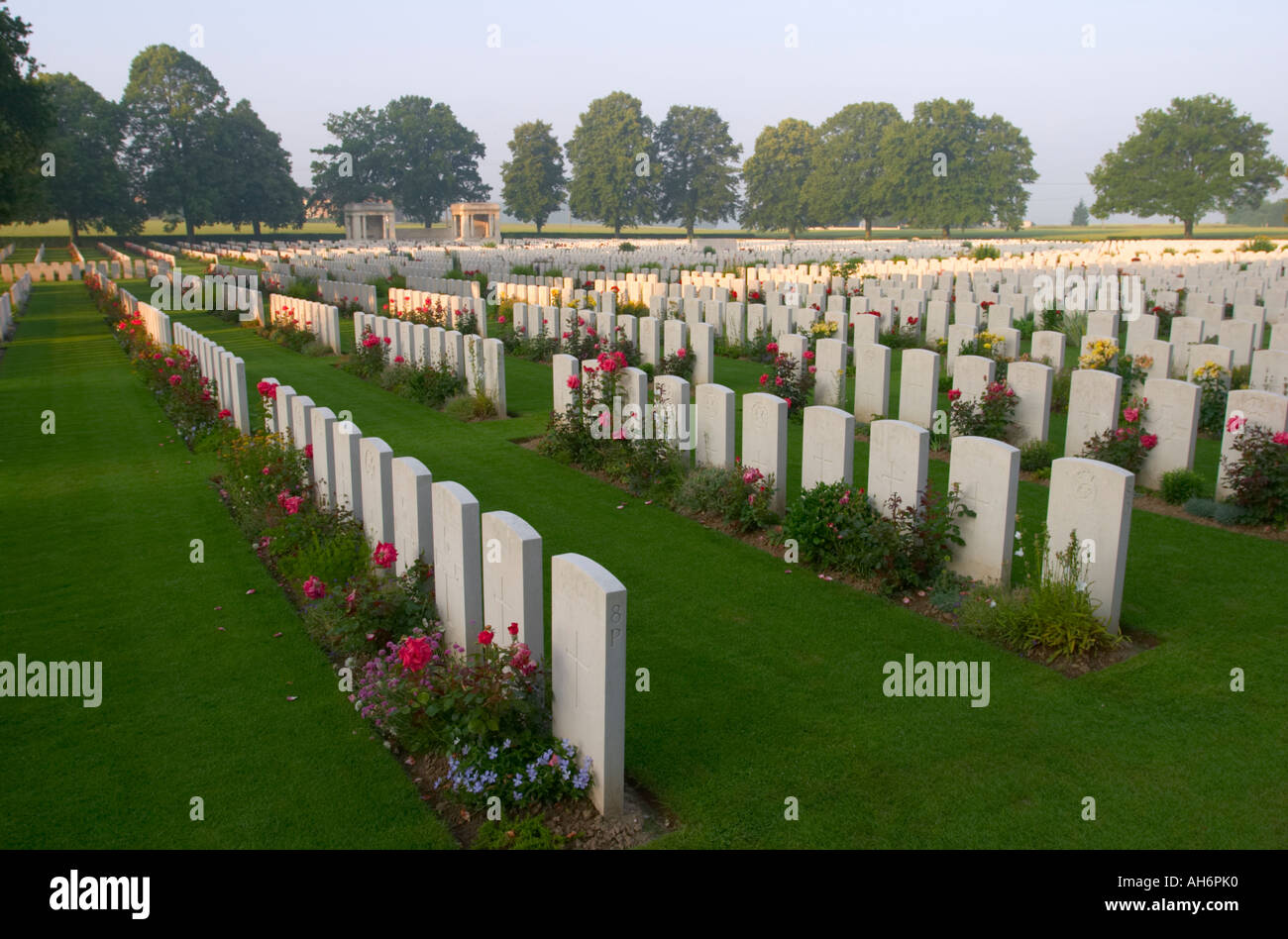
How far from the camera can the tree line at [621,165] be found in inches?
2800

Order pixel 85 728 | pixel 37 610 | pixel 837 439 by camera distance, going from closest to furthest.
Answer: pixel 85 728, pixel 37 610, pixel 837 439

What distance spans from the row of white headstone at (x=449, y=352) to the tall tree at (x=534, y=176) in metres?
82.0

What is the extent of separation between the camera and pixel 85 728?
4832 mm

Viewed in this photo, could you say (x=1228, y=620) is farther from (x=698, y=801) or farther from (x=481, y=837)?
(x=481, y=837)

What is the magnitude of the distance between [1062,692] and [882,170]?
3384 inches

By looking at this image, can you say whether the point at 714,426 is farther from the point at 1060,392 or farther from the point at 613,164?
the point at 613,164

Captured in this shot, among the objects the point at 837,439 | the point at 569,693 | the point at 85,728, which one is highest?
the point at 837,439

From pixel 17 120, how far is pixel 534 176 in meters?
70.9

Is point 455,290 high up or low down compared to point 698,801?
up

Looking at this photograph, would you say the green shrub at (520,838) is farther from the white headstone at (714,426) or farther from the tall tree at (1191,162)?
the tall tree at (1191,162)

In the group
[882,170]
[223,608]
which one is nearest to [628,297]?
[223,608]

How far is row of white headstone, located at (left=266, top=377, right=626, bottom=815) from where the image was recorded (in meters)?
3.90

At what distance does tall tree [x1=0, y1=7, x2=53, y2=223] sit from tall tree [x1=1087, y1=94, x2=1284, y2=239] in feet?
234

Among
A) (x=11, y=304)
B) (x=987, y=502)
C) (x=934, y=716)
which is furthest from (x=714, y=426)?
(x=11, y=304)
